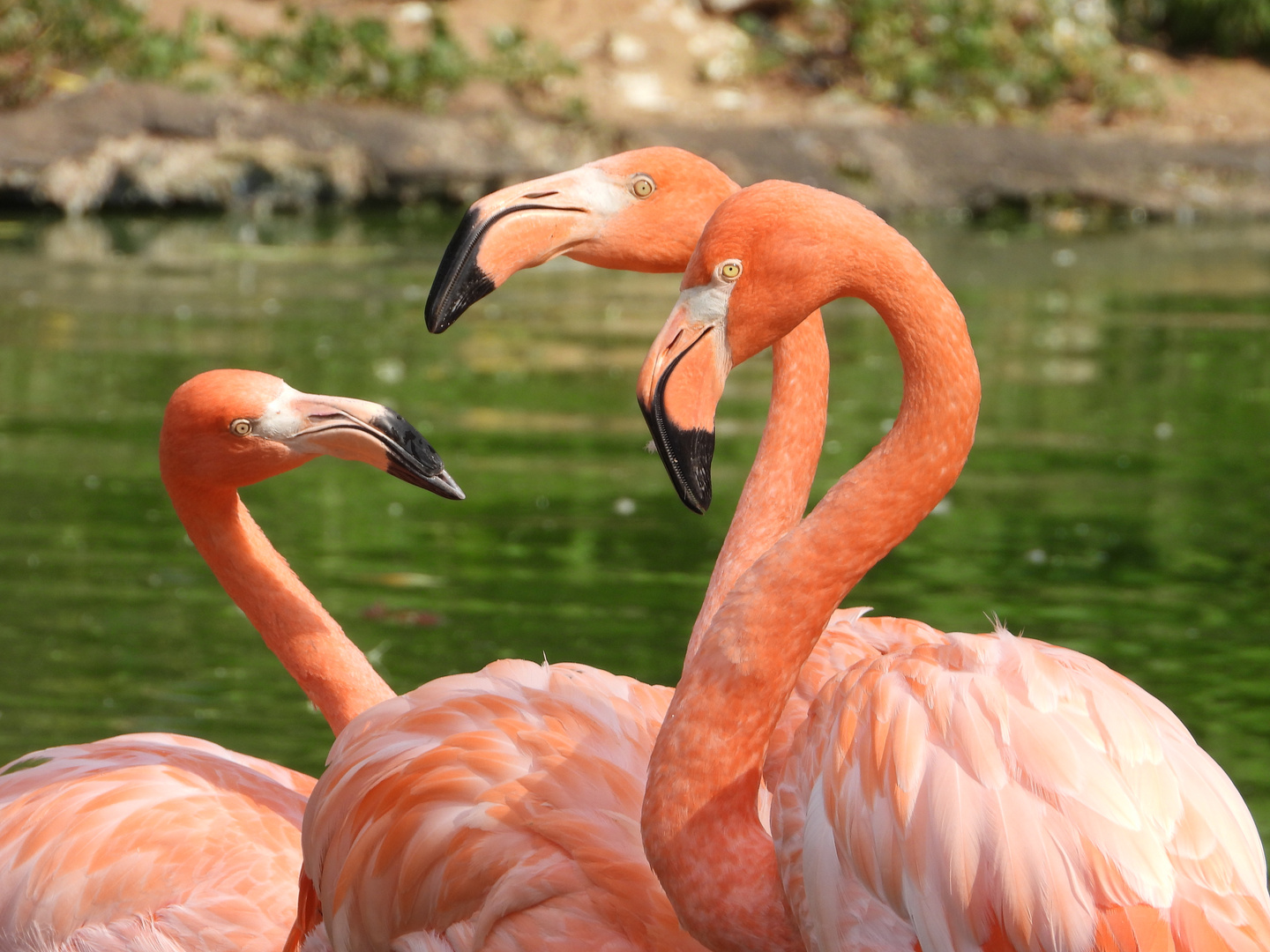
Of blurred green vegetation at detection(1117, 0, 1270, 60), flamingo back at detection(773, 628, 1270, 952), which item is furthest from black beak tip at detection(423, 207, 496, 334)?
blurred green vegetation at detection(1117, 0, 1270, 60)

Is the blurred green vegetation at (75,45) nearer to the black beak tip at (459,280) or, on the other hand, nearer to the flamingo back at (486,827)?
the black beak tip at (459,280)

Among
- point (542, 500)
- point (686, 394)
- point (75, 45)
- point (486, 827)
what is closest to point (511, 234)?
point (686, 394)

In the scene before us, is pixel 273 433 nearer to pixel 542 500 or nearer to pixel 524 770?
pixel 524 770

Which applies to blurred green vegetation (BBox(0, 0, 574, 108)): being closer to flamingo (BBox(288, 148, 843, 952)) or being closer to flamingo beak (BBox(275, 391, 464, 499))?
flamingo beak (BBox(275, 391, 464, 499))

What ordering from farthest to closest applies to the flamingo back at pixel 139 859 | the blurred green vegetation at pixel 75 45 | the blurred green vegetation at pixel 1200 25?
the blurred green vegetation at pixel 1200 25, the blurred green vegetation at pixel 75 45, the flamingo back at pixel 139 859

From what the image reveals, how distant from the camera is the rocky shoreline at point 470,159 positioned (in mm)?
11609

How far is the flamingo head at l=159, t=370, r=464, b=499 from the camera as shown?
281 centimetres

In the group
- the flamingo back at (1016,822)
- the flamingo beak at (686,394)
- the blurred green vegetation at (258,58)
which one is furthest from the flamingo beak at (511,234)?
the blurred green vegetation at (258,58)

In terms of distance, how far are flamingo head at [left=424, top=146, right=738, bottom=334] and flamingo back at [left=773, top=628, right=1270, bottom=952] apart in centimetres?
94

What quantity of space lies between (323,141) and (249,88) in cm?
209

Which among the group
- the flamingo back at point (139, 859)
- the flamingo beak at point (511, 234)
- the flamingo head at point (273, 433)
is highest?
the flamingo beak at point (511, 234)

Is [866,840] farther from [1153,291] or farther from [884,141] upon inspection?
[884,141]

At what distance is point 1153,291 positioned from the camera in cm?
980

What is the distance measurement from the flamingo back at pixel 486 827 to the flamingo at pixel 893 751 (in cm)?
21
